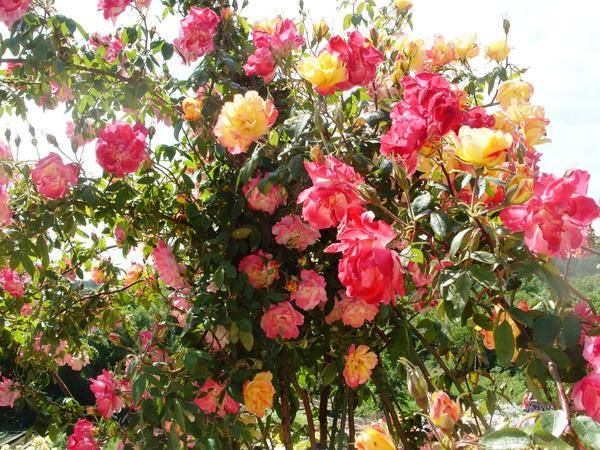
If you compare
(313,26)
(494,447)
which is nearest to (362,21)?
(313,26)

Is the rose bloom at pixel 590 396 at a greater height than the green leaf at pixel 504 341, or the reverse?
the green leaf at pixel 504 341

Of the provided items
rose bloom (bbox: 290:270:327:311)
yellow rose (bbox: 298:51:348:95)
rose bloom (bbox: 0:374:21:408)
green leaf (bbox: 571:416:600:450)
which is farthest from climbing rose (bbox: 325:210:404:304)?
rose bloom (bbox: 0:374:21:408)

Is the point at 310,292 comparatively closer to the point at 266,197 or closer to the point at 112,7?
the point at 266,197

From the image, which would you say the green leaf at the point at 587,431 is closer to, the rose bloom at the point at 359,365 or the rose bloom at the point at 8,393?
the rose bloom at the point at 359,365

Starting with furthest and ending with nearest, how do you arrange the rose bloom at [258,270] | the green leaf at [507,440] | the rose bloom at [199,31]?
1. the rose bloom at [199,31]
2. the rose bloom at [258,270]
3. the green leaf at [507,440]

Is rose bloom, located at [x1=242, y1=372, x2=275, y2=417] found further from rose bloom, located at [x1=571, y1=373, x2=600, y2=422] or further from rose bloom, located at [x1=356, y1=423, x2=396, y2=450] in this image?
rose bloom, located at [x1=571, y1=373, x2=600, y2=422]

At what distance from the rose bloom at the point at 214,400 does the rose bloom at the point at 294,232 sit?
14.7 inches

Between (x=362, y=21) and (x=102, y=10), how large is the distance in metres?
0.71

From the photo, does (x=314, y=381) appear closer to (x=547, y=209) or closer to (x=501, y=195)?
(x=501, y=195)

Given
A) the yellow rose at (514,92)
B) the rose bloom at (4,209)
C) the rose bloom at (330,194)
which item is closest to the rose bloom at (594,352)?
the rose bloom at (330,194)

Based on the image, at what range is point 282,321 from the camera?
4.55 ft

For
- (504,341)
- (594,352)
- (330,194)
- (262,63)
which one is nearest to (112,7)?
(262,63)

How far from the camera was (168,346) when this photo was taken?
155 cm

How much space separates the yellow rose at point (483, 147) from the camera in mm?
800
